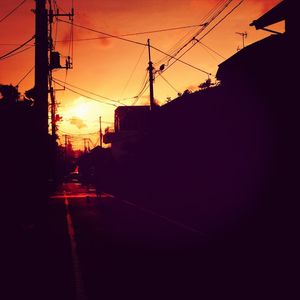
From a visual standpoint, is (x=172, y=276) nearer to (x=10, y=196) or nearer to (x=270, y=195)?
(x=10, y=196)

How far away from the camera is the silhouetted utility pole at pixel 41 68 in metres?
14.3

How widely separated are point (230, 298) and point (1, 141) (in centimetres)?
1092

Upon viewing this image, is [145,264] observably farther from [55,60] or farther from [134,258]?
[55,60]

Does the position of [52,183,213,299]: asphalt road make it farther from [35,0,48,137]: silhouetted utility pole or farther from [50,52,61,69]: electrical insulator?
[50,52,61,69]: electrical insulator

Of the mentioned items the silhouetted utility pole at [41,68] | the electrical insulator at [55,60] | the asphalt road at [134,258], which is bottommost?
the asphalt road at [134,258]

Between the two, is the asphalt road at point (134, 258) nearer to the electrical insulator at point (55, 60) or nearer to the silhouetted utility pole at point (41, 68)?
the silhouetted utility pole at point (41, 68)

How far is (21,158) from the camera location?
14508mm

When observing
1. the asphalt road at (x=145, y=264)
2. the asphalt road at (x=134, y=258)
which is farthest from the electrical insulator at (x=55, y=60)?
the asphalt road at (x=145, y=264)

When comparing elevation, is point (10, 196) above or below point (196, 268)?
above

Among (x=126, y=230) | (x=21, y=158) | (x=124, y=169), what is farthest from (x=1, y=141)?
(x=124, y=169)

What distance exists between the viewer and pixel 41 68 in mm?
14266

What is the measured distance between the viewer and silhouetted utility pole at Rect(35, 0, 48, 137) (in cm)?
1427

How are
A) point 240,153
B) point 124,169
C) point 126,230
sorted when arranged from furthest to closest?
point 124,169 → point 240,153 → point 126,230

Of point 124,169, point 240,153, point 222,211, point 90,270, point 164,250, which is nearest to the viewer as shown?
point 90,270
